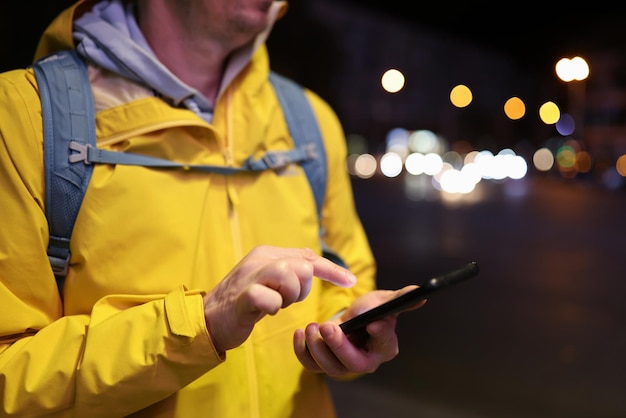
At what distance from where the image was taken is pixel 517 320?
4.63 meters

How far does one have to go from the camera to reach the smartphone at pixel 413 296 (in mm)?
926

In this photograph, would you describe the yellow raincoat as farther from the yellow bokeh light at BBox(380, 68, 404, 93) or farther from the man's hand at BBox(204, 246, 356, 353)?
the yellow bokeh light at BBox(380, 68, 404, 93)

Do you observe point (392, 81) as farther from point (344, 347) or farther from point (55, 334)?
point (55, 334)

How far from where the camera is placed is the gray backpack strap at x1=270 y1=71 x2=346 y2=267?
142 cm

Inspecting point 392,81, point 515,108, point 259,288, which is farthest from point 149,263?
point 392,81

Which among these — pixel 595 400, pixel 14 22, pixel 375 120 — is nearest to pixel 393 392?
pixel 595 400

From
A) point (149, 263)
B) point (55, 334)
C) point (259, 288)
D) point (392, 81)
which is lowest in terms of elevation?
point (55, 334)

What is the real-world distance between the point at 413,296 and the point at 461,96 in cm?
252

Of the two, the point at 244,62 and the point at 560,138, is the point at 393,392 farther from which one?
the point at 244,62

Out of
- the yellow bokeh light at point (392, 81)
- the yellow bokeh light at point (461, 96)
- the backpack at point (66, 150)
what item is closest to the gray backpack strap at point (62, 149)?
the backpack at point (66, 150)

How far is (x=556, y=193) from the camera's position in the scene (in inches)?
291

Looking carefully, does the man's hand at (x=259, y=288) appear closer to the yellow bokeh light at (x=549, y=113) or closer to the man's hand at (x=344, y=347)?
the man's hand at (x=344, y=347)

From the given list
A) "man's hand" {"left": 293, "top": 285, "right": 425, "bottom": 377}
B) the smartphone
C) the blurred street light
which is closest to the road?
the blurred street light

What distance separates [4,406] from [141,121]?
50 centimetres
